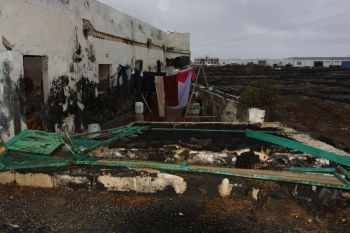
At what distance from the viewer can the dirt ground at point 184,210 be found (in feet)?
13.7

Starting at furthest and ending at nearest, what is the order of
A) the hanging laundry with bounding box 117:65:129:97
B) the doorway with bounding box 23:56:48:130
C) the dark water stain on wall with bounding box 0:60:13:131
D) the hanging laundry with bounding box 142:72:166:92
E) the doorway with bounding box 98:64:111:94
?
the hanging laundry with bounding box 142:72:166:92 < the hanging laundry with bounding box 117:65:129:97 < the doorway with bounding box 98:64:111:94 < the doorway with bounding box 23:56:48:130 < the dark water stain on wall with bounding box 0:60:13:131

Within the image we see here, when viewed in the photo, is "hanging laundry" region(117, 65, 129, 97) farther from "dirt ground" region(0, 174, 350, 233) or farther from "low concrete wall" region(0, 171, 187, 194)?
"dirt ground" region(0, 174, 350, 233)

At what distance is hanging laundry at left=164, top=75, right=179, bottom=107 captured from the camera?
1241 cm

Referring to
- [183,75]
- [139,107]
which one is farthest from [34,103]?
[183,75]

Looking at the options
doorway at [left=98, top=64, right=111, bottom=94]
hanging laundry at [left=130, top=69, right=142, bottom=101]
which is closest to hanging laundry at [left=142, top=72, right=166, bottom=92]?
hanging laundry at [left=130, top=69, right=142, bottom=101]

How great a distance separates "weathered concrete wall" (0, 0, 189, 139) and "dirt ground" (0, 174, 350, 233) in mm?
2577

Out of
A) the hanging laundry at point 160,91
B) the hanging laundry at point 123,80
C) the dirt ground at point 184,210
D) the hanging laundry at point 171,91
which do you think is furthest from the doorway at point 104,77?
the dirt ground at point 184,210

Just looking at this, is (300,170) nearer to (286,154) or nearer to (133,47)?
(286,154)

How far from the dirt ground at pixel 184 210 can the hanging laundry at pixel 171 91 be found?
7.59 m

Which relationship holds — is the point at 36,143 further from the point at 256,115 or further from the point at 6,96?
the point at 256,115

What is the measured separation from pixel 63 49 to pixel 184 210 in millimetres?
5603

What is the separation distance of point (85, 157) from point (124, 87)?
22.8 feet

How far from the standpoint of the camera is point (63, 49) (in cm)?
870

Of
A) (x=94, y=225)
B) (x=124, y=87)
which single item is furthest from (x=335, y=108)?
(x=94, y=225)
